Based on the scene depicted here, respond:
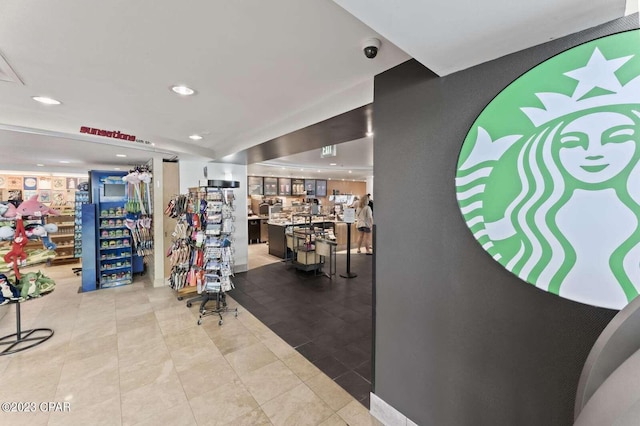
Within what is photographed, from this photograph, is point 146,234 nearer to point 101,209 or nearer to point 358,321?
point 101,209

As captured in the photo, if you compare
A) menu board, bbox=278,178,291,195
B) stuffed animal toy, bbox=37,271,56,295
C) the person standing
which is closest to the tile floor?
the person standing

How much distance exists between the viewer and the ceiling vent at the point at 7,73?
1.72 m

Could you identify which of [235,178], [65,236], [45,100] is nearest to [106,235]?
[235,178]

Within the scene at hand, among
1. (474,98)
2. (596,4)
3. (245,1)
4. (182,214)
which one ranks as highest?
(245,1)

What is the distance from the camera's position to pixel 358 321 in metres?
3.41

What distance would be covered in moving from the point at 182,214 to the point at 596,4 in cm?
454

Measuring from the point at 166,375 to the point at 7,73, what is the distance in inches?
107

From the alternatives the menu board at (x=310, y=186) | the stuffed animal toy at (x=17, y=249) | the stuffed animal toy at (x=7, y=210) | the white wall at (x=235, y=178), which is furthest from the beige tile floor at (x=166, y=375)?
the menu board at (x=310, y=186)

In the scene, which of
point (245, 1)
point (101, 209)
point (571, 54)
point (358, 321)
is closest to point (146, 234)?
point (101, 209)

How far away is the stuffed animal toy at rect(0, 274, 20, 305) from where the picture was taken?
2.65m

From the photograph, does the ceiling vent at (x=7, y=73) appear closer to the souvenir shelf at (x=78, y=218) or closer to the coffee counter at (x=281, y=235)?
the souvenir shelf at (x=78, y=218)

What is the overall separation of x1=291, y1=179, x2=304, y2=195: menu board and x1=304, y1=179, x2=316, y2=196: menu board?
0.19 meters

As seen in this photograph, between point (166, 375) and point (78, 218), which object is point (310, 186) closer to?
point (78, 218)

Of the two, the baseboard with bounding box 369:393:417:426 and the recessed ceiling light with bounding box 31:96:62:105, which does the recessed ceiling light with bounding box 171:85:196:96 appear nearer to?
the recessed ceiling light with bounding box 31:96:62:105
